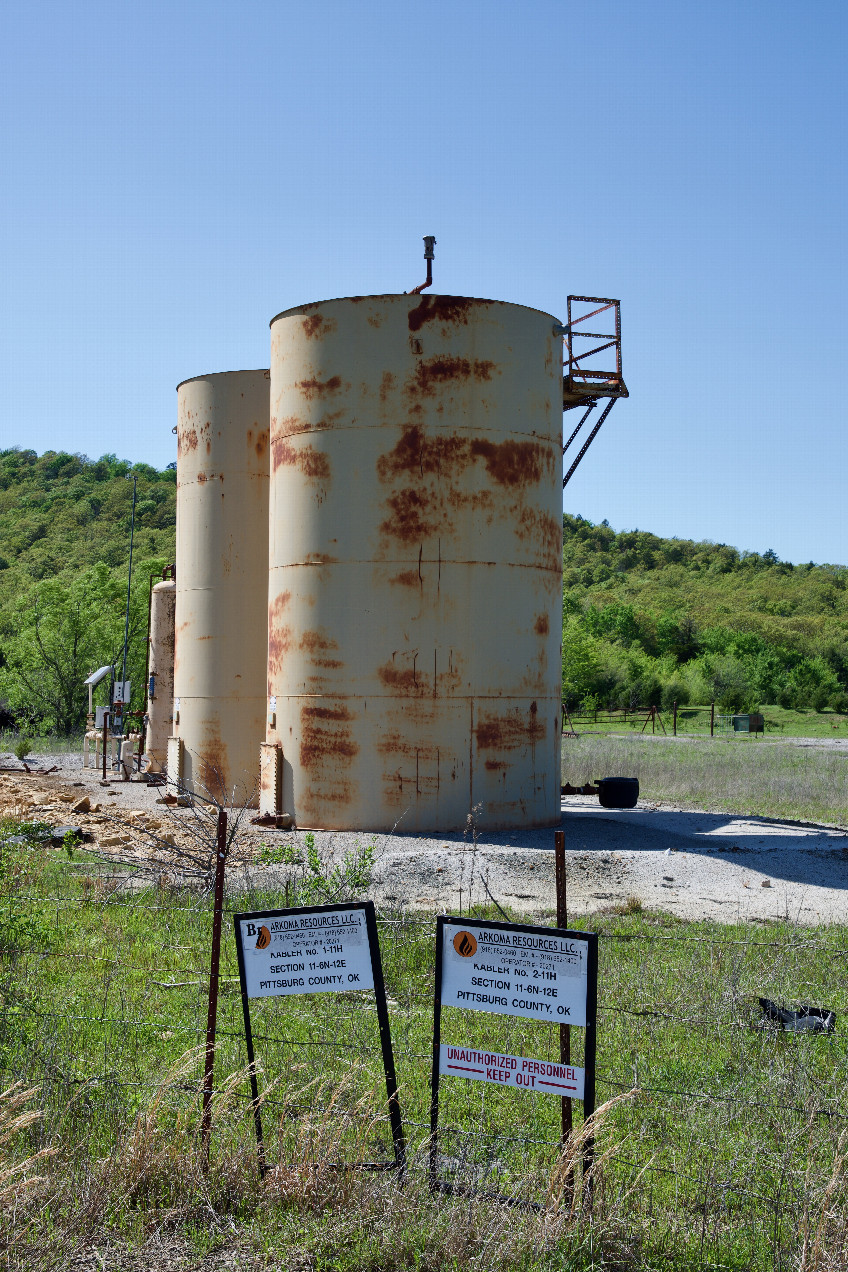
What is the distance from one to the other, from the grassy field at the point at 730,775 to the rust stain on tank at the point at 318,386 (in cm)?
1064

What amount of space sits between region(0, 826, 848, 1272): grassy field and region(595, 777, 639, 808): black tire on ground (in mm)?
12633

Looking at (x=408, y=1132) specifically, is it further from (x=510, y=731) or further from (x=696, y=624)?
(x=696, y=624)

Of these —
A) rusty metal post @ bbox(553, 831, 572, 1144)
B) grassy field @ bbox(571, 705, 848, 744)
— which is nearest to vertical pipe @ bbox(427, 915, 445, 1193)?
rusty metal post @ bbox(553, 831, 572, 1144)

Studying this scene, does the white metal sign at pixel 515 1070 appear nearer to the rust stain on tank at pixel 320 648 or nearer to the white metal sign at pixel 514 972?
the white metal sign at pixel 514 972

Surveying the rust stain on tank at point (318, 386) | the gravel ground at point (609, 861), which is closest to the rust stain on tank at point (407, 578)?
the rust stain on tank at point (318, 386)

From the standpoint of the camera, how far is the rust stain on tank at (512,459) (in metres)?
17.5

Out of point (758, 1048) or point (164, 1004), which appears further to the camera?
point (164, 1004)

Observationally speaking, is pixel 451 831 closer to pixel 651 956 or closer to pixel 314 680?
pixel 314 680

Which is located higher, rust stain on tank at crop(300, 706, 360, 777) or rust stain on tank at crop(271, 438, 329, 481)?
rust stain on tank at crop(271, 438, 329, 481)

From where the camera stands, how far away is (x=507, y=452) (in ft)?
58.1

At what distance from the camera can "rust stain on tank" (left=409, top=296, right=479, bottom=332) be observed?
686 inches

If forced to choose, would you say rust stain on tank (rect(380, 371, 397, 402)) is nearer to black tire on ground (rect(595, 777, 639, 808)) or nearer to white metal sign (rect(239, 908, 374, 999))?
black tire on ground (rect(595, 777, 639, 808))

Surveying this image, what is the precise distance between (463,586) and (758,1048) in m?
10.9

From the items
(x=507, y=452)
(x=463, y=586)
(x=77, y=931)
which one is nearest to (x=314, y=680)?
(x=463, y=586)
